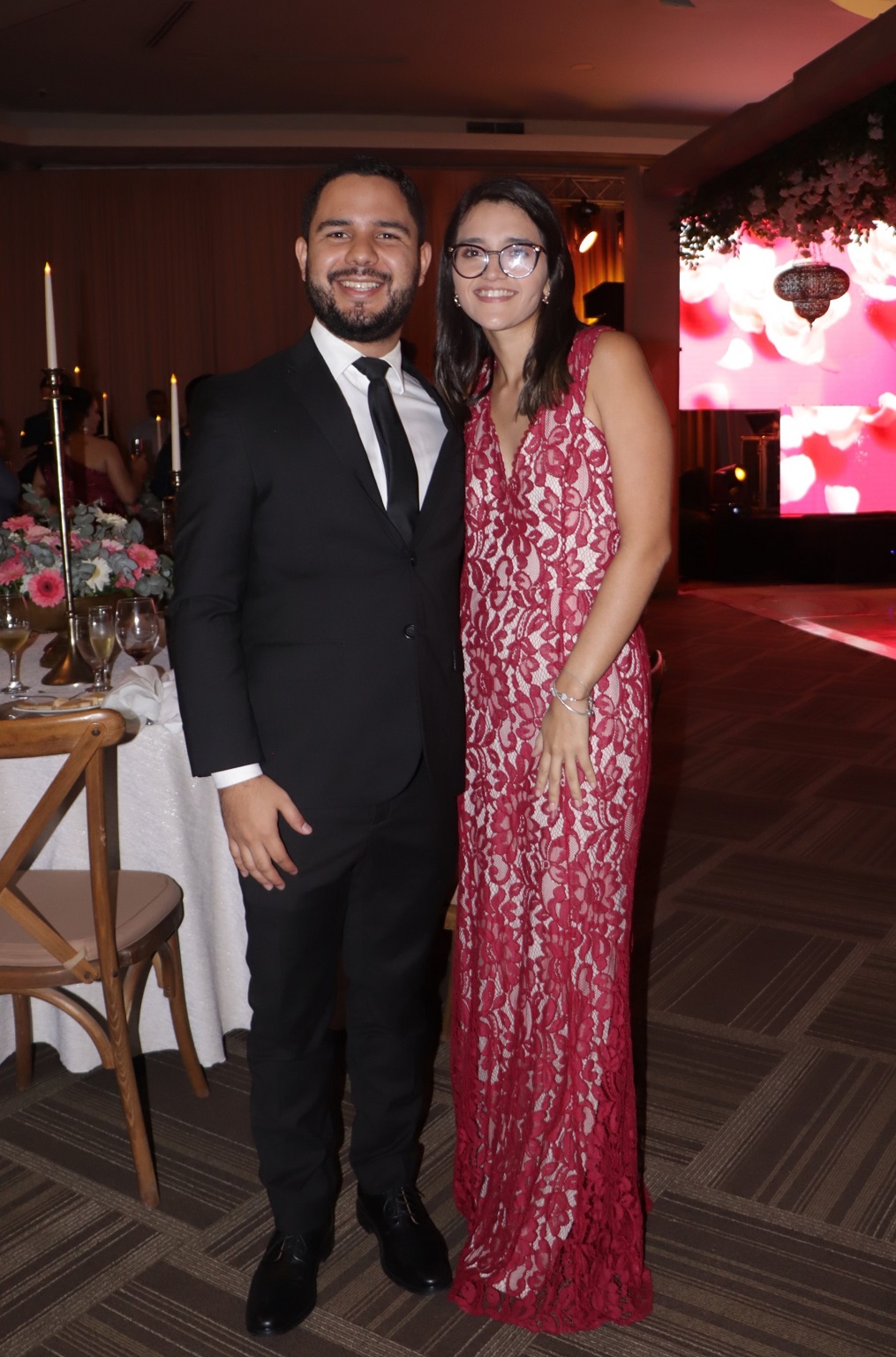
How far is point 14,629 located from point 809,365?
1077cm

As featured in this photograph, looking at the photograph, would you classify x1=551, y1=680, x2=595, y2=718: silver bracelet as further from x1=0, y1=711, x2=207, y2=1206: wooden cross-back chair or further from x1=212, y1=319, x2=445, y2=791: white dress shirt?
x1=0, y1=711, x2=207, y2=1206: wooden cross-back chair

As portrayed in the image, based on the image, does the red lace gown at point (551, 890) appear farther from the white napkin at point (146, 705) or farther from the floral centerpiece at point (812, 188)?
the floral centerpiece at point (812, 188)

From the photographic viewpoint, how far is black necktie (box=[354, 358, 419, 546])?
1.70 m

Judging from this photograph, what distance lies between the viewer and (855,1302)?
193cm

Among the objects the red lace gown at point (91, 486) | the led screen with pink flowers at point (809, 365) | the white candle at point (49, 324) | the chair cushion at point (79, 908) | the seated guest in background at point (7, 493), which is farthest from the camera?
the led screen with pink flowers at point (809, 365)

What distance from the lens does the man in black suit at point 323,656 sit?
5.32 feet

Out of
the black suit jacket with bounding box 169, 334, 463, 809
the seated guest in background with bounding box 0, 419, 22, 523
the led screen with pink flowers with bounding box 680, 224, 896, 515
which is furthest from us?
the led screen with pink flowers with bounding box 680, 224, 896, 515

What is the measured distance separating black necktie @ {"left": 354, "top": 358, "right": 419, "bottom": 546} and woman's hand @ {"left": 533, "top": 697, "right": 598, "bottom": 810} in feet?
1.11

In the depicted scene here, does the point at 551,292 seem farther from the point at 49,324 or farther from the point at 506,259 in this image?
the point at 49,324

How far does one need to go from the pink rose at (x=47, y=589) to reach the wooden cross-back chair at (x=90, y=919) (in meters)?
0.56

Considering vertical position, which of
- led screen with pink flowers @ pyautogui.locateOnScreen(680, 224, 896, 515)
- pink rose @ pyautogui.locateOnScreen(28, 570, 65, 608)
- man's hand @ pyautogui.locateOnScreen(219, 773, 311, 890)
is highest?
led screen with pink flowers @ pyautogui.locateOnScreen(680, 224, 896, 515)

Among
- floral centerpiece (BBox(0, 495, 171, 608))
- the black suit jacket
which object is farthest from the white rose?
the black suit jacket

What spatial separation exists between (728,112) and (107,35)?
5410mm

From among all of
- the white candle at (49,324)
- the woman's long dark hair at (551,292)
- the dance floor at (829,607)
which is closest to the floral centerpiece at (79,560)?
the white candle at (49,324)
